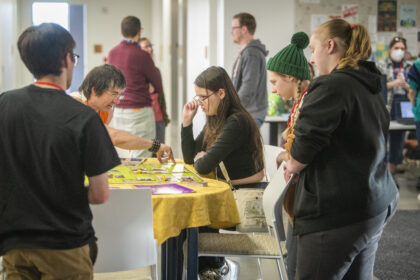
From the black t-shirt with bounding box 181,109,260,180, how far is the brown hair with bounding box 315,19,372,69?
112 centimetres

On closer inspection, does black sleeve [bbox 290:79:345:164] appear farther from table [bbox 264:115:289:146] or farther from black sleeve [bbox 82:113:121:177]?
table [bbox 264:115:289:146]

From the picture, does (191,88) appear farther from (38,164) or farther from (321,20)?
(38,164)

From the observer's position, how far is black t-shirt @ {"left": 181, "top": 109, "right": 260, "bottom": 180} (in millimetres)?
2811

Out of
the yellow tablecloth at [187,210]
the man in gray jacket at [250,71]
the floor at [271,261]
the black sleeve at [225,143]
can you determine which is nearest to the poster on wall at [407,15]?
the floor at [271,261]

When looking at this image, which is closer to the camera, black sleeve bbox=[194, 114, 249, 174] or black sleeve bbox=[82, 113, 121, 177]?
black sleeve bbox=[82, 113, 121, 177]

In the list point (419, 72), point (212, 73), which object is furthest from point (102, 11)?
point (212, 73)

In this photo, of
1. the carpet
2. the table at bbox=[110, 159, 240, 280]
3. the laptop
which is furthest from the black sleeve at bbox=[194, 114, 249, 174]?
the laptop

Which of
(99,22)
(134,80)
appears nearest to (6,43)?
(99,22)

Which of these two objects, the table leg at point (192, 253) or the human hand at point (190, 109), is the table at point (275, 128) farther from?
the table leg at point (192, 253)

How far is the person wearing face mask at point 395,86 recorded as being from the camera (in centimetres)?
600

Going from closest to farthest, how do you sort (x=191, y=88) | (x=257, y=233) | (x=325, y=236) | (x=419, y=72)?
(x=325, y=236)
(x=257, y=233)
(x=419, y=72)
(x=191, y=88)

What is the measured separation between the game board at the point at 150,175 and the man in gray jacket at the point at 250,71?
1.64 meters

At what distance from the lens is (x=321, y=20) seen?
632cm

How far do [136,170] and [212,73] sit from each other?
686mm
